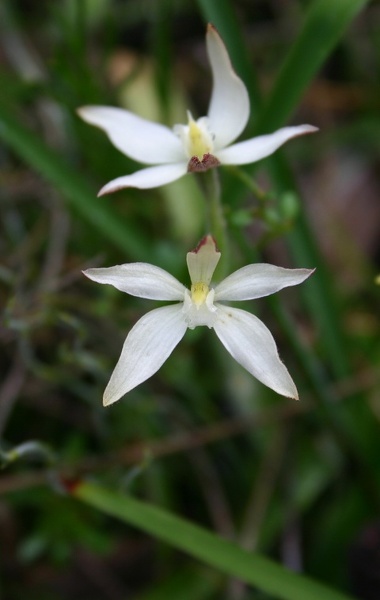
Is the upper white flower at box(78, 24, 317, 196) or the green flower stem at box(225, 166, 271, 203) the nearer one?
the upper white flower at box(78, 24, 317, 196)

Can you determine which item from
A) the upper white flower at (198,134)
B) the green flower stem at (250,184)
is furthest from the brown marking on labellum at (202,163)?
the green flower stem at (250,184)

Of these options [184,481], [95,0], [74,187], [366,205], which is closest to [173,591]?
[184,481]

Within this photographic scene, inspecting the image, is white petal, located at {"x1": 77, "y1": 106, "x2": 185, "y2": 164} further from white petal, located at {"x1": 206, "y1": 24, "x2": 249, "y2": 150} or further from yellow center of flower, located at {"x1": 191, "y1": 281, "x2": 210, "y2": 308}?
yellow center of flower, located at {"x1": 191, "y1": 281, "x2": 210, "y2": 308}

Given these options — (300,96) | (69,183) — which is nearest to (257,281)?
(300,96)

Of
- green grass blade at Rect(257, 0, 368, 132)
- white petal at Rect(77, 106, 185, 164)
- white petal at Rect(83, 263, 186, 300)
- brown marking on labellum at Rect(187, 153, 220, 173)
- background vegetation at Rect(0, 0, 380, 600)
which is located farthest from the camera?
background vegetation at Rect(0, 0, 380, 600)

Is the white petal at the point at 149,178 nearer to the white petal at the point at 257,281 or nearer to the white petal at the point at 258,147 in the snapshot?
the white petal at the point at 258,147

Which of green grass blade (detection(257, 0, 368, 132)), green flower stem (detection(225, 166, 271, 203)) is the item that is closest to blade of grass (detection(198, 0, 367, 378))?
green grass blade (detection(257, 0, 368, 132))
